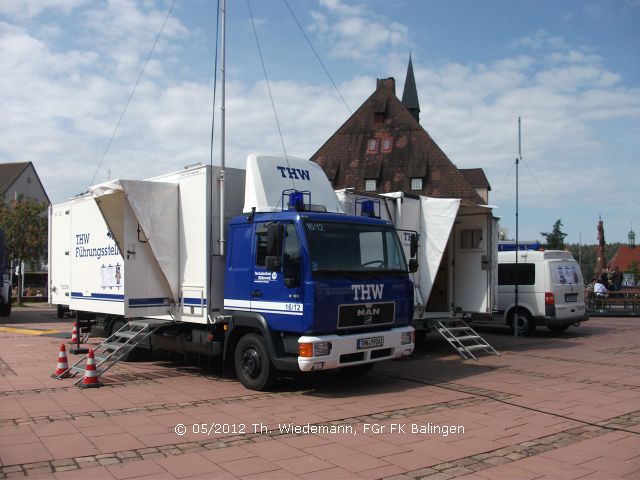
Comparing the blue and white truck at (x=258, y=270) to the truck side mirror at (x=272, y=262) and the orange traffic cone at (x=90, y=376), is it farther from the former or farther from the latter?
the orange traffic cone at (x=90, y=376)

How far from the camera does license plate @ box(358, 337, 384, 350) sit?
27.1ft

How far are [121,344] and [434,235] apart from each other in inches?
250

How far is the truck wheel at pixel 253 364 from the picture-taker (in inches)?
329

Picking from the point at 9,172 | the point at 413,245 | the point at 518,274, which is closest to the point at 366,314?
the point at 413,245

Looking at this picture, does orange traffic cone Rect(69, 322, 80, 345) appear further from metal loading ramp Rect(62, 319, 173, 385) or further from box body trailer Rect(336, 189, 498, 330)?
box body trailer Rect(336, 189, 498, 330)

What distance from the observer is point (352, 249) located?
28.0 feet

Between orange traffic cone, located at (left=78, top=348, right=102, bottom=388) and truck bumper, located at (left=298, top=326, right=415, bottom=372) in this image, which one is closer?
truck bumper, located at (left=298, top=326, right=415, bottom=372)

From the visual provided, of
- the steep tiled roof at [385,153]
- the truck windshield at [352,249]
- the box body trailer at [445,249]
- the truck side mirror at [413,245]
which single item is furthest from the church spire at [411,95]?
the truck windshield at [352,249]

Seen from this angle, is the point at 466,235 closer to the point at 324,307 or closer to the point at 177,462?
the point at 324,307

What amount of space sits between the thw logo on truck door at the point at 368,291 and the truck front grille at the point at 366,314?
0.10m

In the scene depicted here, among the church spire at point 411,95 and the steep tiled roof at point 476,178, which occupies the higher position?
the church spire at point 411,95

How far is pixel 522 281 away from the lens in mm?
15617

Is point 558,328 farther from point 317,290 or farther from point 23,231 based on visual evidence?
point 23,231

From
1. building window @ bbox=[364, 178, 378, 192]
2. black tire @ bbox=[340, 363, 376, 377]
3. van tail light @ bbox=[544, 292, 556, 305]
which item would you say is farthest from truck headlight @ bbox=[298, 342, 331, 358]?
building window @ bbox=[364, 178, 378, 192]
